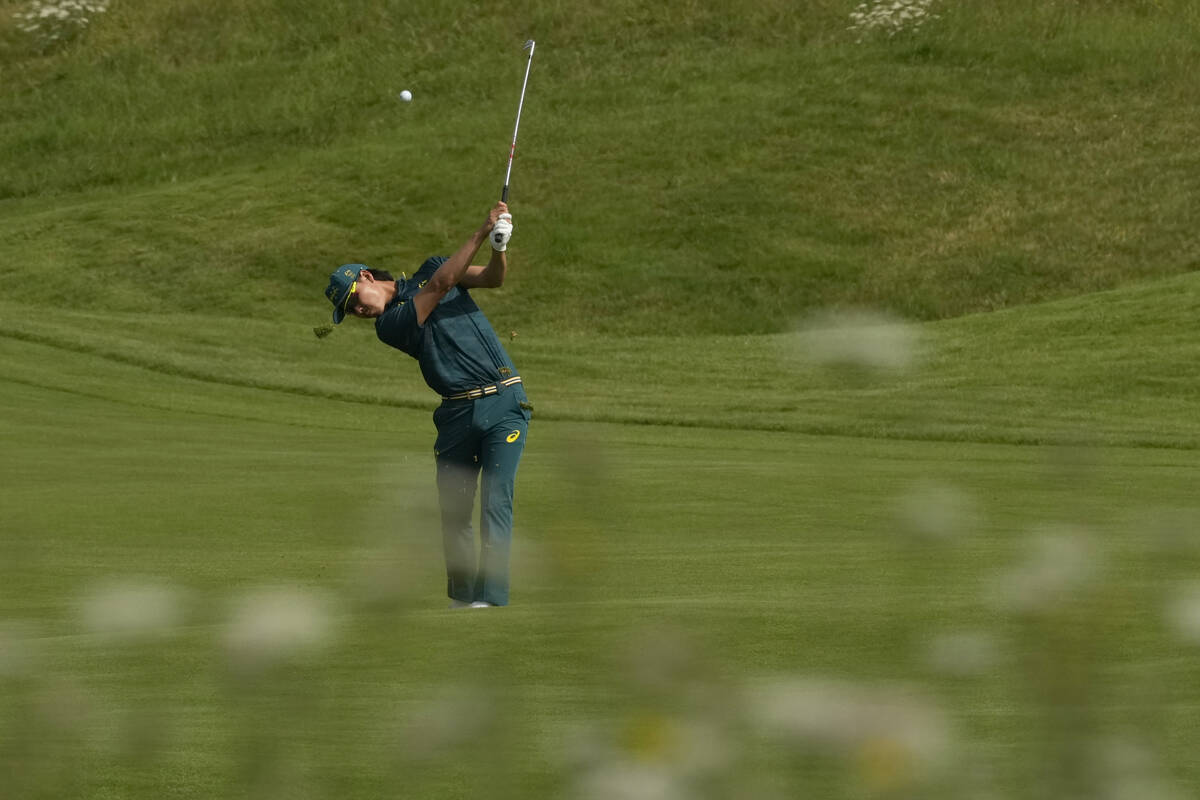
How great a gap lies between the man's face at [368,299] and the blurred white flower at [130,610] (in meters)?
1.58

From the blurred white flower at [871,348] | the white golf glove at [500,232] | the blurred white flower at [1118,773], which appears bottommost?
the white golf glove at [500,232]

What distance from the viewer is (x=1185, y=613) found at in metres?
3.11

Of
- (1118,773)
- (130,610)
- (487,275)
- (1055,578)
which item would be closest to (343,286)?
(487,275)

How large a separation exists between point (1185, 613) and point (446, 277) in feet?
Result: 20.9

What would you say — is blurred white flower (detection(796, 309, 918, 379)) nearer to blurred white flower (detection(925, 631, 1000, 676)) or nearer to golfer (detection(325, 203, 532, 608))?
blurred white flower (detection(925, 631, 1000, 676))

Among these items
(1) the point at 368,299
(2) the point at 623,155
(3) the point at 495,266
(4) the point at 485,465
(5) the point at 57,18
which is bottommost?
(2) the point at 623,155

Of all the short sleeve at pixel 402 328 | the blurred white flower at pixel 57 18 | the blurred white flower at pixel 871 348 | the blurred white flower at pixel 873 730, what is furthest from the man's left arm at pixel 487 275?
the blurred white flower at pixel 57 18

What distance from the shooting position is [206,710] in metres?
5.90

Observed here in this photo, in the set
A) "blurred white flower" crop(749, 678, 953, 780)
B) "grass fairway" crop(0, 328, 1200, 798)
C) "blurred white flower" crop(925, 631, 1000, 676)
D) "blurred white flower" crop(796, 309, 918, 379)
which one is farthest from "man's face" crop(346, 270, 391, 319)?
"blurred white flower" crop(749, 678, 953, 780)

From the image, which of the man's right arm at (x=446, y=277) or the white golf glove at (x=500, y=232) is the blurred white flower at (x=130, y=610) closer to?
the man's right arm at (x=446, y=277)

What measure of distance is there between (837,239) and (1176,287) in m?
12.3

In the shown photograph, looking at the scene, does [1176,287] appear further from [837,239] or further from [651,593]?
[651,593]

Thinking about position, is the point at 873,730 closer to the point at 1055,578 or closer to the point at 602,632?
the point at 1055,578

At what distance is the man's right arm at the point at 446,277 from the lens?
9.10 metres
